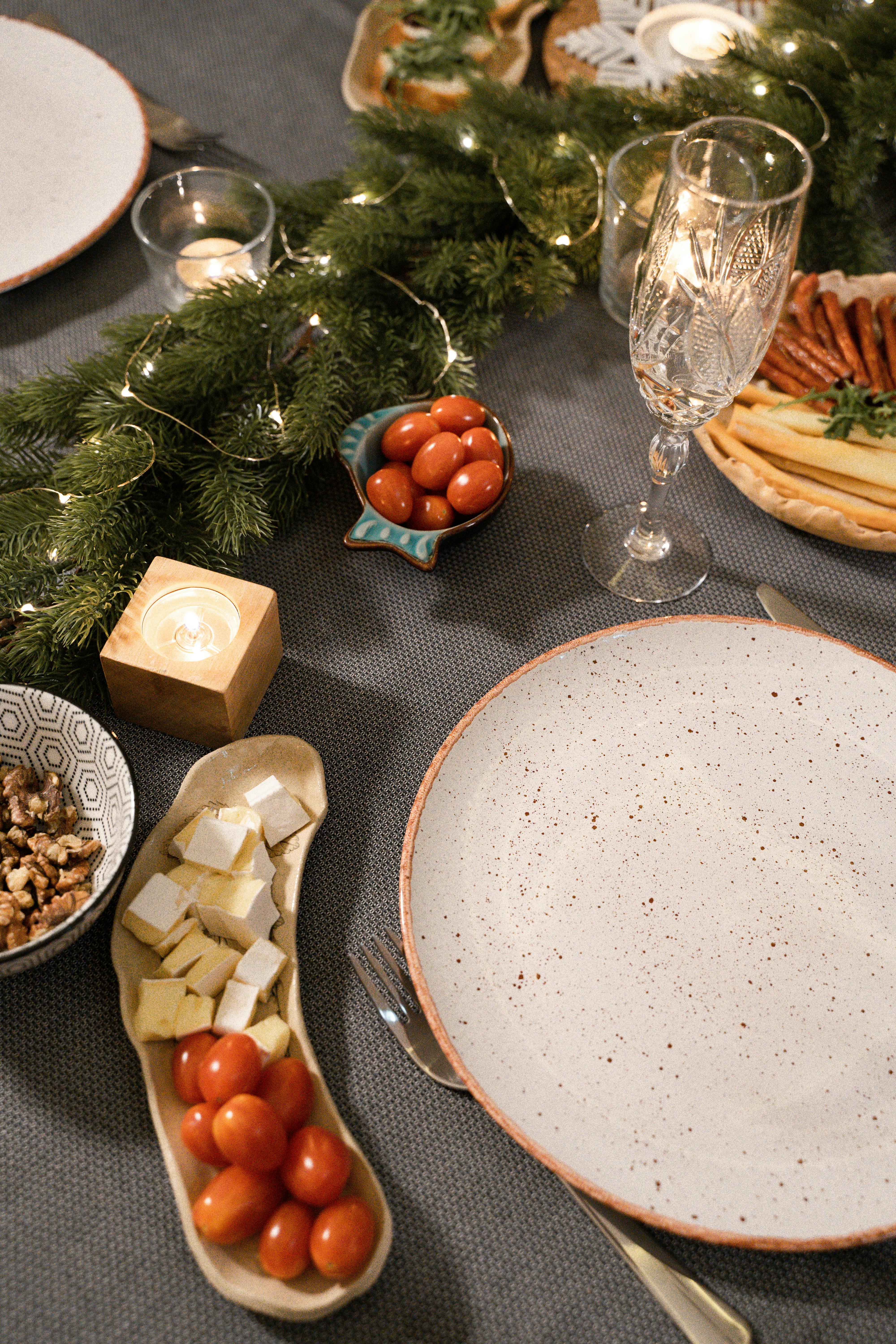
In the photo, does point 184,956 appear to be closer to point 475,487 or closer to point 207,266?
point 475,487

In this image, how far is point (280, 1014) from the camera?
2.18 ft

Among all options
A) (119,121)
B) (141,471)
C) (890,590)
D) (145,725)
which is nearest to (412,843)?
(145,725)

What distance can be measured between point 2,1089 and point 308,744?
32 centimetres

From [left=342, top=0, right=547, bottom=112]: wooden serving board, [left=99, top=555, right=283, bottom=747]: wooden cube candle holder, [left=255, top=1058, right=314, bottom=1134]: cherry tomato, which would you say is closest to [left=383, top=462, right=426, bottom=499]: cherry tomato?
[left=99, top=555, right=283, bottom=747]: wooden cube candle holder

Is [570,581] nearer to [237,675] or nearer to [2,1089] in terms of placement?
[237,675]

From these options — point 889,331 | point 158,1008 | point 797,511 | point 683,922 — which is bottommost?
point 158,1008

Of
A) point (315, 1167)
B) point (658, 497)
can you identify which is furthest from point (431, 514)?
point (315, 1167)

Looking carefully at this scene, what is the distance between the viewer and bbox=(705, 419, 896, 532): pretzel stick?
0.91 metres

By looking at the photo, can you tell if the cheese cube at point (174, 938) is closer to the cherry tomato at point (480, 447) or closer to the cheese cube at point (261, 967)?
the cheese cube at point (261, 967)

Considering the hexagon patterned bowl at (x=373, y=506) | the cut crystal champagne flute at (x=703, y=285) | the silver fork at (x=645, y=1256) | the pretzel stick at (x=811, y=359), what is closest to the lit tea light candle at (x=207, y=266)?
the hexagon patterned bowl at (x=373, y=506)

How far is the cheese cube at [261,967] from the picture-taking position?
66cm

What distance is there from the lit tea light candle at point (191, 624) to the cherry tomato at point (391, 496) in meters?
0.17

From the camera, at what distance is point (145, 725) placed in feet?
2.68

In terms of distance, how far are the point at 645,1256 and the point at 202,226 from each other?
107cm
